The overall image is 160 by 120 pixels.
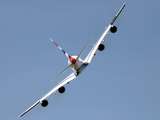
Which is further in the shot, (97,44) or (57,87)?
(57,87)

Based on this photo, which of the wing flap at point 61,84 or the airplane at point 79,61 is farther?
the wing flap at point 61,84

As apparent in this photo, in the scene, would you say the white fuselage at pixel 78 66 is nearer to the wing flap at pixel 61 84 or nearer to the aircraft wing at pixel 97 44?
the aircraft wing at pixel 97 44

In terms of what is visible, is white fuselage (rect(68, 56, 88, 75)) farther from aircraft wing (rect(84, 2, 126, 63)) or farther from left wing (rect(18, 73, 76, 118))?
left wing (rect(18, 73, 76, 118))

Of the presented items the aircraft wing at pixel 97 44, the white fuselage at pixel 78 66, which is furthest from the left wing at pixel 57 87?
the aircraft wing at pixel 97 44

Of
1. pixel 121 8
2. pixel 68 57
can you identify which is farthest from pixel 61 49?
pixel 121 8

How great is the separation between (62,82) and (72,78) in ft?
13.0

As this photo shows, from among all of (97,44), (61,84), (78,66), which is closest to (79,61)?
(78,66)

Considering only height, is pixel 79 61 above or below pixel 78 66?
above

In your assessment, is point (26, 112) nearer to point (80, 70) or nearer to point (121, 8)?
point (80, 70)

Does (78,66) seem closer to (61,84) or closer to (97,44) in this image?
(97,44)

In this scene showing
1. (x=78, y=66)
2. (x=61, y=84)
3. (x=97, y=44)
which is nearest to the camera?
(x=78, y=66)

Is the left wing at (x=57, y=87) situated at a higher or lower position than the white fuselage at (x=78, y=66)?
lower

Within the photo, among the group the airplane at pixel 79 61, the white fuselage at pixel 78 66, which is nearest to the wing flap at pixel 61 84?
the airplane at pixel 79 61

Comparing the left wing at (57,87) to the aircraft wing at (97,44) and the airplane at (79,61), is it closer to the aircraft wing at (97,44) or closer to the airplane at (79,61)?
the airplane at (79,61)
